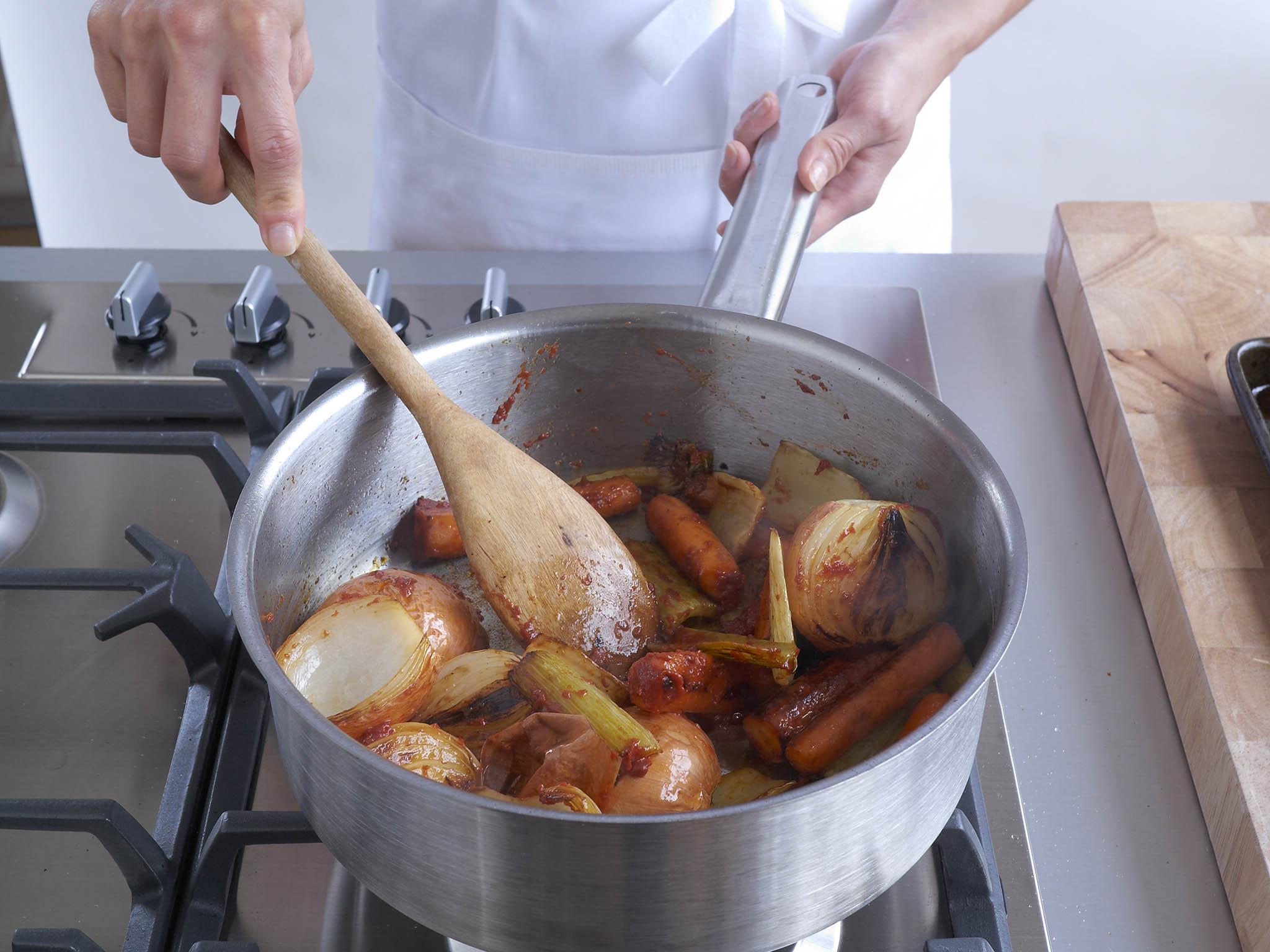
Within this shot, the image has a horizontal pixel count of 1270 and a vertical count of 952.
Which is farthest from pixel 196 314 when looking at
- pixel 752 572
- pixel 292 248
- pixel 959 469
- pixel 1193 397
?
pixel 1193 397

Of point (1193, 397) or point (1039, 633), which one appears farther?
point (1193, 397)

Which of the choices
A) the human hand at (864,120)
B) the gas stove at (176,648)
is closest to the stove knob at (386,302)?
the gas stove at (176,648)

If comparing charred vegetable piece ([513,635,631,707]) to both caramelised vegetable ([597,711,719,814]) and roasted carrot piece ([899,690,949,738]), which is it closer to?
caramelised vegetable ([597,711,719,814])

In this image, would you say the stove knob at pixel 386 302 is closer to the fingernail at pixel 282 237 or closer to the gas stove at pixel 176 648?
the gas stove at pixel 176 648

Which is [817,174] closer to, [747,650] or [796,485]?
[796,485]

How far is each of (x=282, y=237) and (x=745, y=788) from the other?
0.35 meters

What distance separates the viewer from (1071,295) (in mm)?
882

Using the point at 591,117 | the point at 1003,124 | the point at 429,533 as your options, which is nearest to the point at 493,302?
the point at 429,533

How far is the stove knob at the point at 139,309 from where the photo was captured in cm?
82

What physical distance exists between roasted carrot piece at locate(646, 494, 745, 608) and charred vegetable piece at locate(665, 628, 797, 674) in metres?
0.06

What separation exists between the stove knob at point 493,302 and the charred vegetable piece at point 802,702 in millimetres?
349

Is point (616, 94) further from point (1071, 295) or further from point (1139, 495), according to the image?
point (1139, 495)

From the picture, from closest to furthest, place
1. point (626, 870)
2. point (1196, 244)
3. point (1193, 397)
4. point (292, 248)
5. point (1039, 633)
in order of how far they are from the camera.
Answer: point (626, 870) < point (292, 248) < point (1039, 633) < point (1193, 397) < point (1196, 244)

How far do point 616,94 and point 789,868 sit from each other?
0.76 m
